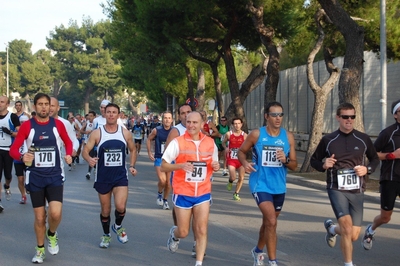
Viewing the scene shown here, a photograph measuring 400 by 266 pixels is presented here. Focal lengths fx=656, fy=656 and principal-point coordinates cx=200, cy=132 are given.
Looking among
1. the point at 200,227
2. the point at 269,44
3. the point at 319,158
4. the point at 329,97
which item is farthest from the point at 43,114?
the point at 329,97

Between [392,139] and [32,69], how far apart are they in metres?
98.2

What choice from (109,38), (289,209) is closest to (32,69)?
(109,38)

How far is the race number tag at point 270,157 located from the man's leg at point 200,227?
789 millimetres

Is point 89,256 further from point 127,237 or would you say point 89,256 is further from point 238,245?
point 238,245

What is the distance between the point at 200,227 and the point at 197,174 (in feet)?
1.84

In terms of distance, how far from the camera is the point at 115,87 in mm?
94438

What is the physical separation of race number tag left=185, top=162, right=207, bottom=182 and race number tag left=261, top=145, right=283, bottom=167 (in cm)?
68

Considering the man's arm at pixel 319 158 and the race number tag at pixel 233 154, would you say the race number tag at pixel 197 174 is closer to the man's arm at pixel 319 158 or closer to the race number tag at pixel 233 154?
the man's arm at pixel 319 158

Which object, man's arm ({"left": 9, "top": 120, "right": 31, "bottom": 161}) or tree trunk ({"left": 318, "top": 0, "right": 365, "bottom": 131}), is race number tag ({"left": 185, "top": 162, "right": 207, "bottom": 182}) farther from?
tree trunk ({"left": 318, "top": 0, "right": 365, "bottom": 131})

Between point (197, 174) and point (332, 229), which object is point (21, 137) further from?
point (332, 229)

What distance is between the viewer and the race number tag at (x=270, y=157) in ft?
23.4

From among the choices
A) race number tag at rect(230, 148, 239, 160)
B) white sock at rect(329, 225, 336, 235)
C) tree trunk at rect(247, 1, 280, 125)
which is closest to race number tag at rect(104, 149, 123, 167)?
white sock at rect(329, 225, 336, 235)

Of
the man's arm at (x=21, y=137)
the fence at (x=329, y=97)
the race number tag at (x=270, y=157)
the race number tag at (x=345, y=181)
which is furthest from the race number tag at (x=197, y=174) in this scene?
the fence at (x=329, y=97)

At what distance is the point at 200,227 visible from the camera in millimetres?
6789
